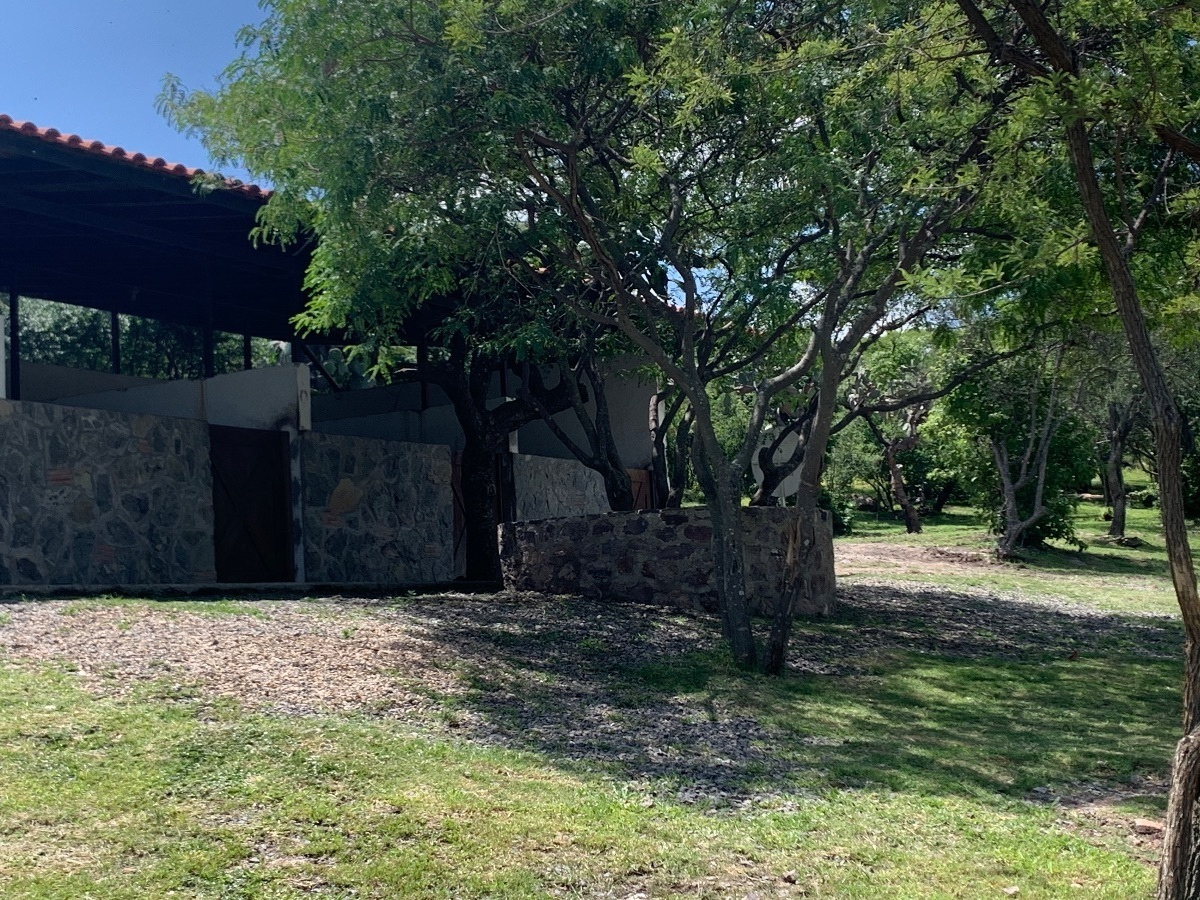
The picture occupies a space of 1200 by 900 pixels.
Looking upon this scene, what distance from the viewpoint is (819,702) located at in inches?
334

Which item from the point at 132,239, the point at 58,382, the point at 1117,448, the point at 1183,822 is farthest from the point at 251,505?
the point at 1117,448

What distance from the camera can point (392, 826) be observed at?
16.1ft

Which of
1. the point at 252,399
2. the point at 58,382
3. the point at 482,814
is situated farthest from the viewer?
the point at 58,382

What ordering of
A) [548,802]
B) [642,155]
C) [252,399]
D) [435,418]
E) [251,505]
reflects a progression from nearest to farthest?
[548,802]
[642,155]
[251,505]
[252,399]
[435,418]

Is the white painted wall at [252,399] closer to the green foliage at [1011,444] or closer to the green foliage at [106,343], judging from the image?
the green foliage at [106,343]

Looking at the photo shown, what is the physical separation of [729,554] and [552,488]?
856cm

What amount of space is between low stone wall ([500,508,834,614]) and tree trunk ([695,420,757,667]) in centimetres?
225

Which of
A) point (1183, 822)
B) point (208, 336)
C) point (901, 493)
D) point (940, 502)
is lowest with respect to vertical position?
point (1183, 822)

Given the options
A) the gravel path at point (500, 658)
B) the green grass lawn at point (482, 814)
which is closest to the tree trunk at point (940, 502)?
the gravel path at point (500, 658)

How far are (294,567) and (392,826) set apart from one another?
932cm

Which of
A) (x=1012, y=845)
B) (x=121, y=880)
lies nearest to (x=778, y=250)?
(x=1012, y=845)

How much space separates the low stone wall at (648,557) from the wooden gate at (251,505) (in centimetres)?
291

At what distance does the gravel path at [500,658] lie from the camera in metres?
6.84

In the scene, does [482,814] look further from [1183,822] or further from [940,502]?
[940,502]
